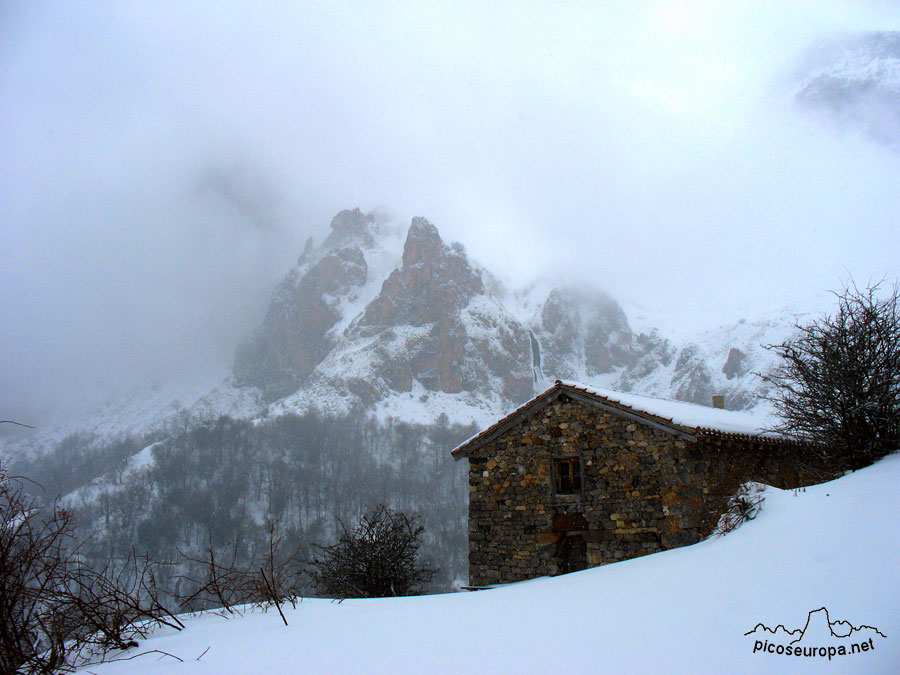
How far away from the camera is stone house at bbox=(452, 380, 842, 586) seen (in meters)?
9.81

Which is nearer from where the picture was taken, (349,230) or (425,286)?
(425,286)

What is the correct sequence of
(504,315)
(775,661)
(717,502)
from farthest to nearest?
1. (504,315)
2. (717,502)
3. (775,661)

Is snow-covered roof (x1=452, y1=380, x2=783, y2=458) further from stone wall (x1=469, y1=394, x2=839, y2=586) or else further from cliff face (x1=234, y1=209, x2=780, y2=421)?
cliff face (x1=234, y1=209, x2=780, y2=421)

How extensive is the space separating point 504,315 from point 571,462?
384 feet

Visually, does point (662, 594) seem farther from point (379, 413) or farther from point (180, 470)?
point (379, 413)

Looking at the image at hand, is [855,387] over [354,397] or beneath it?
→ beneath

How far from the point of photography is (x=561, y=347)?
153000 millimetres

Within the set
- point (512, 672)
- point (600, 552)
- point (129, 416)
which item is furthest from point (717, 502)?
point (129, 416)

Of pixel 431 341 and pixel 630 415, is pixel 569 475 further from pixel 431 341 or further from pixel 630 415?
pixel 431 341

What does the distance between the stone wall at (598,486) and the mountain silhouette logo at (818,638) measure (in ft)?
23.3

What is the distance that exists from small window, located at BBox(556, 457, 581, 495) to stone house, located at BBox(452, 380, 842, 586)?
2 cm

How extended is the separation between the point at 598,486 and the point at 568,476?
2.29 ft

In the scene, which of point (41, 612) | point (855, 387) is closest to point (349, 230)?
point (855, 387)

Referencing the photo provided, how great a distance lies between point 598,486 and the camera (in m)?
10.7
